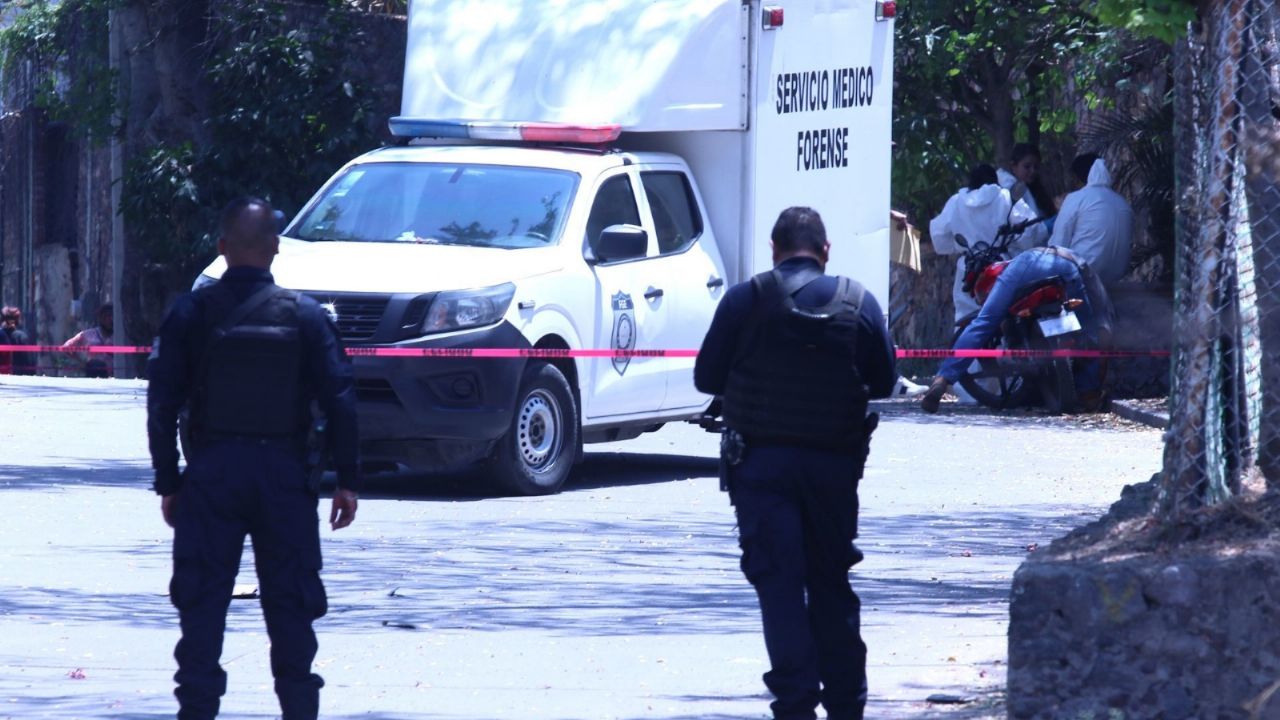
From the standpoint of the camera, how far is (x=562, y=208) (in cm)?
1253

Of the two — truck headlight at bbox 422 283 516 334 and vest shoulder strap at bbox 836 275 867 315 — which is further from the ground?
vest shoulder strap at bbox 836 275 867 315

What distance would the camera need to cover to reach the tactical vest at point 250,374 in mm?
5855

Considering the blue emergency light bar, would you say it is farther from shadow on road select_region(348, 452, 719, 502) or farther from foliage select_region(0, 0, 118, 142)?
foliage select_region(0, 0, 118, 142)

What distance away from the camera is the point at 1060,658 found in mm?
5809

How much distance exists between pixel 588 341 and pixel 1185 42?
20.5ft

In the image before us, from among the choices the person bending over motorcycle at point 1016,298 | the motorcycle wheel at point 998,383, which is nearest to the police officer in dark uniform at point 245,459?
the person bending over motorcycle at point 1016,298

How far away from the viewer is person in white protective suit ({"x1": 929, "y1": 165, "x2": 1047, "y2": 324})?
1842 cm

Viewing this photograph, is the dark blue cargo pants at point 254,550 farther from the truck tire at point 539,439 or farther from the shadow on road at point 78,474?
the shadow on road at point 78,474

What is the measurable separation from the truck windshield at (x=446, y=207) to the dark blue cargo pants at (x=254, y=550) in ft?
21.5

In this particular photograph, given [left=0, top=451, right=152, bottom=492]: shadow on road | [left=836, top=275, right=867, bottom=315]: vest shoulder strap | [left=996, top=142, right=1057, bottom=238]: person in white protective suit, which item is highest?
[left=996, top=142, right=1057, bottom=238]: person in white protective suit

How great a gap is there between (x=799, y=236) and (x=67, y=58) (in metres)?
25.3

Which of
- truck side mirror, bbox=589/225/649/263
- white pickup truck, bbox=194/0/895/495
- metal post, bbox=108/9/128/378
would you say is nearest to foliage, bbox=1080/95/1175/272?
white pickup truck, bbox=194/0/895/495

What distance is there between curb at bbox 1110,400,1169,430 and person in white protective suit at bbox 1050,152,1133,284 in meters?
1.22

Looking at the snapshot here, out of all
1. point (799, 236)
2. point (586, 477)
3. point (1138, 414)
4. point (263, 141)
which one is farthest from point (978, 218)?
point (799, 236)
